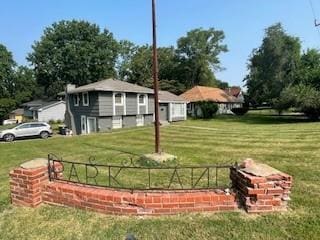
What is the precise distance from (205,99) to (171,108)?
9370mm

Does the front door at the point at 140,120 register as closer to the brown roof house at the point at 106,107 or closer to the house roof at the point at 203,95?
the brown roof house at the point at 106,107

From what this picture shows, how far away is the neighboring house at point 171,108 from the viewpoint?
33.6 meters

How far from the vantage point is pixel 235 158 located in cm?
899

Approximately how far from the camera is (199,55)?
57.9 m

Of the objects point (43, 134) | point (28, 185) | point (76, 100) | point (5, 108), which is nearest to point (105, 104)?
point (76, 100)

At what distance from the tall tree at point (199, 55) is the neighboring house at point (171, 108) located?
23.2 meters

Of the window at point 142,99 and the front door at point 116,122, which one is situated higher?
the window at point 142,99

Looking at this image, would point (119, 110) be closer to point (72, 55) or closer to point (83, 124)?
point (83, 124)

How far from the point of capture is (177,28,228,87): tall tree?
58094 millimetres

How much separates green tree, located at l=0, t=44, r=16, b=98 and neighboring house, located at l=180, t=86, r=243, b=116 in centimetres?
3721

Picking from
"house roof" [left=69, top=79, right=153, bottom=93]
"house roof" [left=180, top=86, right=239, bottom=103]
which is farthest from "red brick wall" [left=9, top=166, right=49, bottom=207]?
"house roof" [left=180, top=86, right=239, bottom=103]

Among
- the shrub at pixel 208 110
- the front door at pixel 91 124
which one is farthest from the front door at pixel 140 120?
the shrub at pixel 208 110

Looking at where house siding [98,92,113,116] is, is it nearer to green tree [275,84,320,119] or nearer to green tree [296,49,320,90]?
green tree [275,84,320,119]

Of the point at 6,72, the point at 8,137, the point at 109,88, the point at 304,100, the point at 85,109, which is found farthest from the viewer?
the point at 6,72
